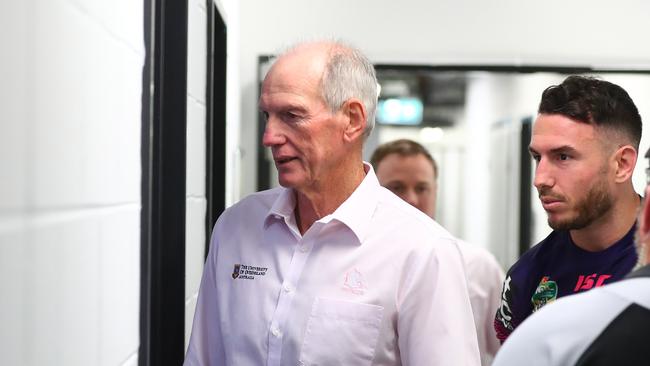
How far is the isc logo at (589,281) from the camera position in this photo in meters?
1.88

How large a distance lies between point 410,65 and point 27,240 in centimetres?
396

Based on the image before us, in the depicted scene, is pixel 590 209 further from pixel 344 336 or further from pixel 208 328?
pixel 208 328

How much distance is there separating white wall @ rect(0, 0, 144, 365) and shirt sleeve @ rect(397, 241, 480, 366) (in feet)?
1.81

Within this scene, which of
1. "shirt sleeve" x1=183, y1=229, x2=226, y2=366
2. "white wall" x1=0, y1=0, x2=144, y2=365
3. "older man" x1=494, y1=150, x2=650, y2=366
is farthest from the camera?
"shirt sleeve" x1=183, y1=229, x2=226, y2=366

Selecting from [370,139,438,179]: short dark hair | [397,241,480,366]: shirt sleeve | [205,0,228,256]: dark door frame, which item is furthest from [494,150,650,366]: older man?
[205,0,228,256]: dark door frame

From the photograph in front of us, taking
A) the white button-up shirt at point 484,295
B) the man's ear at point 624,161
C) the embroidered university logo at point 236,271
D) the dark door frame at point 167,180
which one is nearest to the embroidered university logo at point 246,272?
the embroidered university logo at point 236,271

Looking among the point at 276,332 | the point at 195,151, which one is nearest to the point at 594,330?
the point at 276,332

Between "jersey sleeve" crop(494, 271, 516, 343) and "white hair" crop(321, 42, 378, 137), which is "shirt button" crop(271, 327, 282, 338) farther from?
"jersey sleeve" crop(494, 271, 516, 343)

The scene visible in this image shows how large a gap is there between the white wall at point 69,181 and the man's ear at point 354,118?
1.46 feet

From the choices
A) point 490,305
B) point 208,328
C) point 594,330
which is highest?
point 594,330

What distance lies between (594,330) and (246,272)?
3.46 feet

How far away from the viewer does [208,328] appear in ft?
6.37

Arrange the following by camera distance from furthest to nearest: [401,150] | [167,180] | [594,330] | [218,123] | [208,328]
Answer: [218,123]
[401,150]
[167,180]
[208,328]
[594,330]

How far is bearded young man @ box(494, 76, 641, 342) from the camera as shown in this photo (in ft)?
6.45
